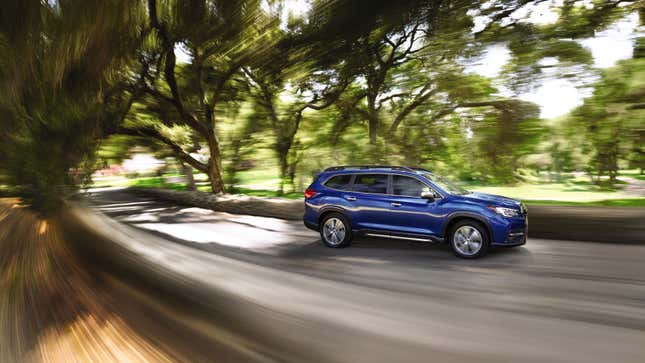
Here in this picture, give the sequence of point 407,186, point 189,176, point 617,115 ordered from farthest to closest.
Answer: point 189,176
point 407,186
point 617,115

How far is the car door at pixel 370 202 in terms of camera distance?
25.8ft

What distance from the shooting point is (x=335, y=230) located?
8.24 m

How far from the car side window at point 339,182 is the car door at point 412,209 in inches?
40.4

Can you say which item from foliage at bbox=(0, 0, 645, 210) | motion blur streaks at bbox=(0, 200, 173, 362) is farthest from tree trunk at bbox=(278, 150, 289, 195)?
motion blur streaks at bbox=(0, 200, 173, 362)

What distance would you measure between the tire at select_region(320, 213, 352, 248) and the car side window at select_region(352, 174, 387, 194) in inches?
28.2

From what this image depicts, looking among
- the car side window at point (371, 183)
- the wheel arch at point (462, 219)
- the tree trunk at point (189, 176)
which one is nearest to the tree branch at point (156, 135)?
the tree trunk at point (189, 176)

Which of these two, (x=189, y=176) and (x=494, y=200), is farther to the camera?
(x=189, y=176)

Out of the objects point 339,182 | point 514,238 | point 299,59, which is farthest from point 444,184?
point 299,59

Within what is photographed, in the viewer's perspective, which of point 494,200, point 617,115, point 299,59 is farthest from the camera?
point 494,200

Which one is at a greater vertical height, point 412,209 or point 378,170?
point 378,170

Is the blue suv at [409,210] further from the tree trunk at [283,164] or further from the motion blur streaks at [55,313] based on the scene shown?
the tree trunk at [283,164]

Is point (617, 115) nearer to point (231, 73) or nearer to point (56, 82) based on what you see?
point (231, 73)

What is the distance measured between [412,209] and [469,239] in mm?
1152

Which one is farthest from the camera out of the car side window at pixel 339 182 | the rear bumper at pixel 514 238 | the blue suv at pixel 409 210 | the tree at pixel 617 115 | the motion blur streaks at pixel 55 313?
the car side window at pixel 339 182
